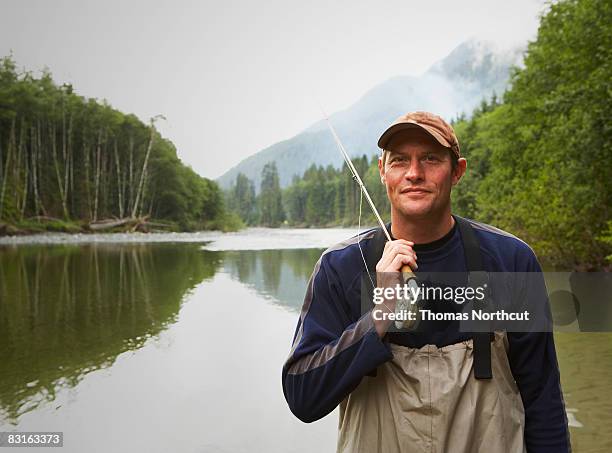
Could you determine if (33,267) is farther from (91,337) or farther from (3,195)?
(3,195)

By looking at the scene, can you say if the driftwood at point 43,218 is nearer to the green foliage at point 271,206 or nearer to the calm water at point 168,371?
the calm water at point 168,371

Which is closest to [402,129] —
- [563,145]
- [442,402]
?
[442,402]

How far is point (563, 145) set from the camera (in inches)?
589

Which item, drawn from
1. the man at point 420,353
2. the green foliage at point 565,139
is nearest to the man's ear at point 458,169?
the man at point 420,353

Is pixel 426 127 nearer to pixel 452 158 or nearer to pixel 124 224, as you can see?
pixel 452 158

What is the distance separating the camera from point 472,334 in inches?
76.5

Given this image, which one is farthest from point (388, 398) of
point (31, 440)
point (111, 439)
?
point (31, 440)

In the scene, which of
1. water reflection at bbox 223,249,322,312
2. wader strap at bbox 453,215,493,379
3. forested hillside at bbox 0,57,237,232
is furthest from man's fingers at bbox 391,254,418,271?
forested hillside at bbox 0,57,237,232

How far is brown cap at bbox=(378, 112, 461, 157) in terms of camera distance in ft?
6.40

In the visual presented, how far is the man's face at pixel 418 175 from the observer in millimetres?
1998

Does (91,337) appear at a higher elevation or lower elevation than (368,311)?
lower

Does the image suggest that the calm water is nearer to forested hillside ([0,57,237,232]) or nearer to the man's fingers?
the man's fingers

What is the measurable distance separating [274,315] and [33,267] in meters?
14.0

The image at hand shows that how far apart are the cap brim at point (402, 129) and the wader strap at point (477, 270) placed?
354mm
